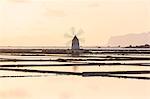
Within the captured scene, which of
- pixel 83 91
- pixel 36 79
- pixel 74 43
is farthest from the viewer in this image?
pixel 74 43

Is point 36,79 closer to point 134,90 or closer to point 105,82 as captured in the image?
point 105,82

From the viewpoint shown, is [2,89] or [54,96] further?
[2,89]

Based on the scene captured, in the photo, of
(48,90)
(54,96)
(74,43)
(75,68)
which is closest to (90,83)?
(48,90)

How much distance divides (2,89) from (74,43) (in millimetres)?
96704

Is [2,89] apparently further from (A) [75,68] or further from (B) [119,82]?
(A) [75,68]

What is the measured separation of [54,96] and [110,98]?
9.72 feet

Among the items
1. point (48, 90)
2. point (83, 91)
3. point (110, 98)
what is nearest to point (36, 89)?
point (48, 90)

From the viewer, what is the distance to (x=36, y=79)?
35.8 metres

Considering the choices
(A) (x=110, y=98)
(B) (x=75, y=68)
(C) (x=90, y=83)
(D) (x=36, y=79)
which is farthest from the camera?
(B) (x=75, y=68)

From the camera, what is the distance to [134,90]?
28.6 m

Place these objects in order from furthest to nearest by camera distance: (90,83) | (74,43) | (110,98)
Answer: (74,43)
(90,83)
(110,98)

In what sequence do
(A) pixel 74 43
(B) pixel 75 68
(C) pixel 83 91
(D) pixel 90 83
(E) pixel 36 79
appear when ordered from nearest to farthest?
(C) pixel 83 91
(D) pixel 90 83
(E) pixel 36 79
(B) pixel 75 68
(A) pixel 74 43

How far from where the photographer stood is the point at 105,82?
33.3 meters

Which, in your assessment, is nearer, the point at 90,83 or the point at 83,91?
the point at 83,91
